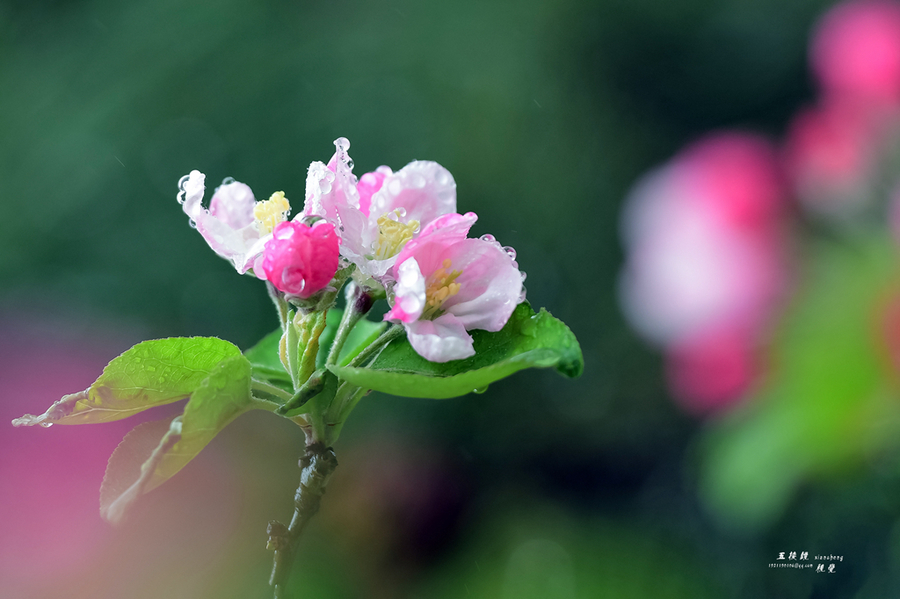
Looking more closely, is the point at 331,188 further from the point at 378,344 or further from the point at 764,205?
the point at 764,205

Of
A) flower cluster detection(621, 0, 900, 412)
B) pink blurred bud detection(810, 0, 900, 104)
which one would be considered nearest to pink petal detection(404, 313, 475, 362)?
flower cluster detection(621, 0, 900, 412)

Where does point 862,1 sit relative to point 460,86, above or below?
below

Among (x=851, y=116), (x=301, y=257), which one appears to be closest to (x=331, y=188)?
(x=301, y=257)

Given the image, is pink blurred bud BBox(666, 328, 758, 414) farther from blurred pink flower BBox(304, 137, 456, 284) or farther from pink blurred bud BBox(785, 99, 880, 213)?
blurred pink flower BBox(304, 137, 456, 284)

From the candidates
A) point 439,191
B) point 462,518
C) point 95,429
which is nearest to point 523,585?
point 462,518

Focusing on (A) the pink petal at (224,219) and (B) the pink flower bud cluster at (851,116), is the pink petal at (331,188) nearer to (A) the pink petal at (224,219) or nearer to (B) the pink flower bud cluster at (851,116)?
(A) the pink petal at (224,219)

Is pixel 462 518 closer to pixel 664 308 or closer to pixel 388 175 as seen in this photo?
pixel 664 308
